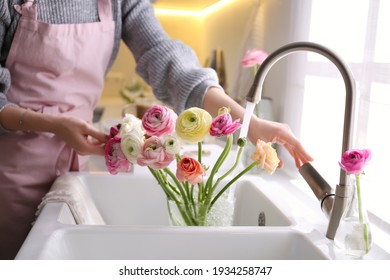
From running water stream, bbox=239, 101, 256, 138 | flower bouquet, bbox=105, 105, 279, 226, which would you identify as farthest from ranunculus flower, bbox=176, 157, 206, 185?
running water stream, bbox=239, 101, 256, 138

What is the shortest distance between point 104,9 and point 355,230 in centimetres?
71

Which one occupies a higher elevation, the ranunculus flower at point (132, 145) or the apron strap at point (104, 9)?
the apron strap at point (104, 9)

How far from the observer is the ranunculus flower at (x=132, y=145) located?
0.73 m

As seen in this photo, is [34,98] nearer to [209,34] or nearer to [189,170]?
[189,170]

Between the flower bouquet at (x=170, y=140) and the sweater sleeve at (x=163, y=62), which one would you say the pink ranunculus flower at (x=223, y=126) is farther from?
the sweater sleeve at (x=163, y=62)

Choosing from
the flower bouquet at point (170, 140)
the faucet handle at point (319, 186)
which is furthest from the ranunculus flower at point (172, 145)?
the faucet handle at point (319, 186)

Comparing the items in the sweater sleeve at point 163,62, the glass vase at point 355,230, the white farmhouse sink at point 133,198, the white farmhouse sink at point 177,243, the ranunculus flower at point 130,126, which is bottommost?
the white farmhouse sink at point 133,198

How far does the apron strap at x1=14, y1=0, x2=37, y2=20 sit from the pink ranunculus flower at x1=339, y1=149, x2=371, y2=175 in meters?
0.68

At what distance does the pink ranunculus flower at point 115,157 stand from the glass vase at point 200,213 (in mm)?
124

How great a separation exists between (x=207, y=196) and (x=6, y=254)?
0.48 m

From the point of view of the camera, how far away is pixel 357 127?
3.24 ft

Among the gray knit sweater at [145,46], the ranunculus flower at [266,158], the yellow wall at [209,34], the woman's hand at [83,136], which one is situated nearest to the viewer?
the ranunculus flower at [266,158]
